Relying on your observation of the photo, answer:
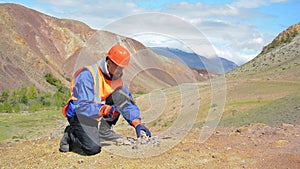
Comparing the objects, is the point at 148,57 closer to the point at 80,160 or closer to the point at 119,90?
the point at 119,90

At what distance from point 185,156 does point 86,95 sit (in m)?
2.14

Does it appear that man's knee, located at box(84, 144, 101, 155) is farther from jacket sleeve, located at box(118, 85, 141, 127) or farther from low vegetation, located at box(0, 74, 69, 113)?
low vegetation, located at box(0, 74, 69, 113)


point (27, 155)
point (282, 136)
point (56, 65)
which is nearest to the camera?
point (27, 155)

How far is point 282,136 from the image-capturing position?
9.44 metres

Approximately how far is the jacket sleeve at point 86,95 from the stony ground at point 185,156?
101 centimetres

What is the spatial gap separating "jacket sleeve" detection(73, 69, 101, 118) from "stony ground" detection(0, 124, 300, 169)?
3.30ft

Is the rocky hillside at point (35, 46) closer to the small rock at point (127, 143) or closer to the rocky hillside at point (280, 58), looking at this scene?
the rocky hillside at point (280, 58)

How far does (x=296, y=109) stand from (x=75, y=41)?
254 feet

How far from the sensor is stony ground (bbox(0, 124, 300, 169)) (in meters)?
6.78

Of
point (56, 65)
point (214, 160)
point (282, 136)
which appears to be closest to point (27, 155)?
point (214, 160)

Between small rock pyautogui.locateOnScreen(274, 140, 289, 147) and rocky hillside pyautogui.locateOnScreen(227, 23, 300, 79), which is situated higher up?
rocky hillside pyautogui.locateOnScreen(227, 23, 300, 79)

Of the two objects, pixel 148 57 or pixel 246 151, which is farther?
pixel 246 151

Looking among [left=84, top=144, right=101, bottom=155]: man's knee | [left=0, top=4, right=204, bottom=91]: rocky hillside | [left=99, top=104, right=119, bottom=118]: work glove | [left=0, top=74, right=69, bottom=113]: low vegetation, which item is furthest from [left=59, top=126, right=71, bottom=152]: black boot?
[left=0, top=4, right=204, bottom=91]: rocky hillside

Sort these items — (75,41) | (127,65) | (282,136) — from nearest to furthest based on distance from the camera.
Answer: (127,65)
(282,136)
(75,41)
